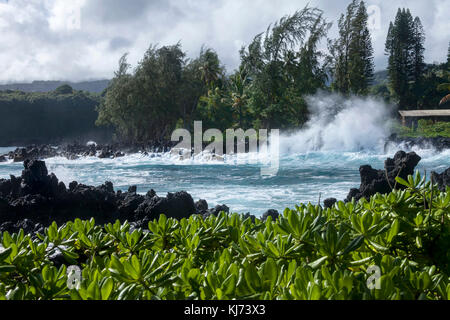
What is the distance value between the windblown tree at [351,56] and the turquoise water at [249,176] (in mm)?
Answer: 10570

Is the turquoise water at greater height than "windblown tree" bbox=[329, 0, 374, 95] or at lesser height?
lesser

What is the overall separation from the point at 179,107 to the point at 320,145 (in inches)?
550

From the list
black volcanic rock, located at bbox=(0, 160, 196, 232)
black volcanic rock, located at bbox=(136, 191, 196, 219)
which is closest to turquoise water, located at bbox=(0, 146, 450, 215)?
black volcanic rock, located at bbox=(136, 191, 196, 219)

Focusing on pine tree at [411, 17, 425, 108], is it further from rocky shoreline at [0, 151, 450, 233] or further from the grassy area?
rocky shoreline at [0, 151, 450, 233]

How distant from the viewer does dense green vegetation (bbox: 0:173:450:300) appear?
1160 mm

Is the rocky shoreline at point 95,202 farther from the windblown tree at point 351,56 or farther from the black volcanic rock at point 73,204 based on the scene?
the windblown tree at point 351,56

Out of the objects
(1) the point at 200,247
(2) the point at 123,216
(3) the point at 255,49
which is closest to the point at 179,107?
(3) the point at 255,49

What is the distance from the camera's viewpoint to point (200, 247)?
5.74 ft

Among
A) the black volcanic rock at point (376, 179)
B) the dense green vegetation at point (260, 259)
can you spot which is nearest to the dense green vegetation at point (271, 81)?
the black volcanic rock at point (376, 179)

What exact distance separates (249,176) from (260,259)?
15400mm

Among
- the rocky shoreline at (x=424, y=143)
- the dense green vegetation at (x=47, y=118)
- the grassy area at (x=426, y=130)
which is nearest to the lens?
the rocky shoreline at (x=424, y=143)

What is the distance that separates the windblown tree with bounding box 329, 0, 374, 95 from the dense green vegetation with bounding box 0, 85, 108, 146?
142 feet

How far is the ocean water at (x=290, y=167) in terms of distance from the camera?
42.4ft
